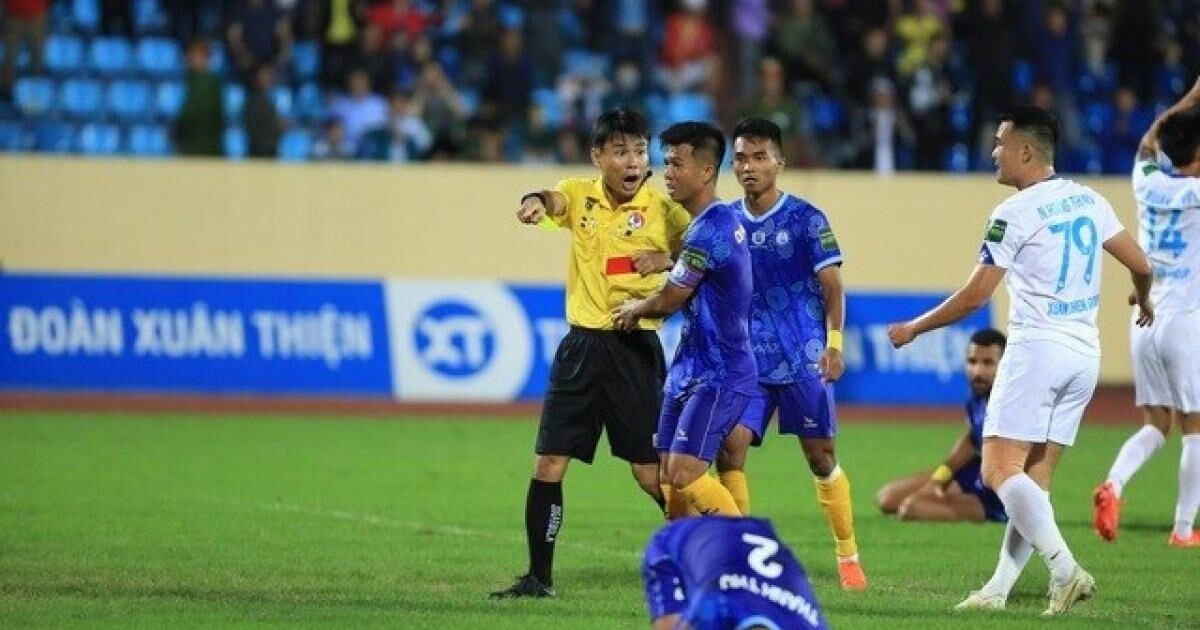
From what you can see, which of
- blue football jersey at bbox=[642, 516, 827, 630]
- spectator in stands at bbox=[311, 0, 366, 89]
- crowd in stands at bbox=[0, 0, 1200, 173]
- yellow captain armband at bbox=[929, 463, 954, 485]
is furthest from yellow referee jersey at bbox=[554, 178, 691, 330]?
spectator in stands at bbox=[311, 0, 366, 89]

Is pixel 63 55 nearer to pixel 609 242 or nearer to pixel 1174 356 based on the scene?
pixel 1174 356

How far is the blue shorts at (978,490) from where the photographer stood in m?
14.0

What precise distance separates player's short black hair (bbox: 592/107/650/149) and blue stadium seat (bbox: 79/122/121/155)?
582 inches

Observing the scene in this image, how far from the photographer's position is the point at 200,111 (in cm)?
2338

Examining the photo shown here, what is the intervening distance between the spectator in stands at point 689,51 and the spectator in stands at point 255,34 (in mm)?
4499

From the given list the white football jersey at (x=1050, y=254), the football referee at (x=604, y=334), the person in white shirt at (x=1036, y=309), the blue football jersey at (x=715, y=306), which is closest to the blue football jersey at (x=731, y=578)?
the blue football jersey at (x=715, y=306)

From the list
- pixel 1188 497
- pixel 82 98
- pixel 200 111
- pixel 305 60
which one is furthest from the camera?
pixel 305 60

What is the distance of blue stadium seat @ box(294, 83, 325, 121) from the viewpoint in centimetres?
2447

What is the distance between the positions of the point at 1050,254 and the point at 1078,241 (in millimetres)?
158

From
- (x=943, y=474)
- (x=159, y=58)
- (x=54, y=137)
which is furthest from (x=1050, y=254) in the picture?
(x=159, y=58)

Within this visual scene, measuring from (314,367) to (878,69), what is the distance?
25.0ft

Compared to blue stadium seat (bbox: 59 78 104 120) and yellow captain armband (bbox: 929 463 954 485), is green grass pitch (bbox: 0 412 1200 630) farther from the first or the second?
blue stadium seat (bbox: 59 78 104 120)

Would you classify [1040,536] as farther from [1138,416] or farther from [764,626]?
[1138,416]

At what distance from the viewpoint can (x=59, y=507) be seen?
1364cm
